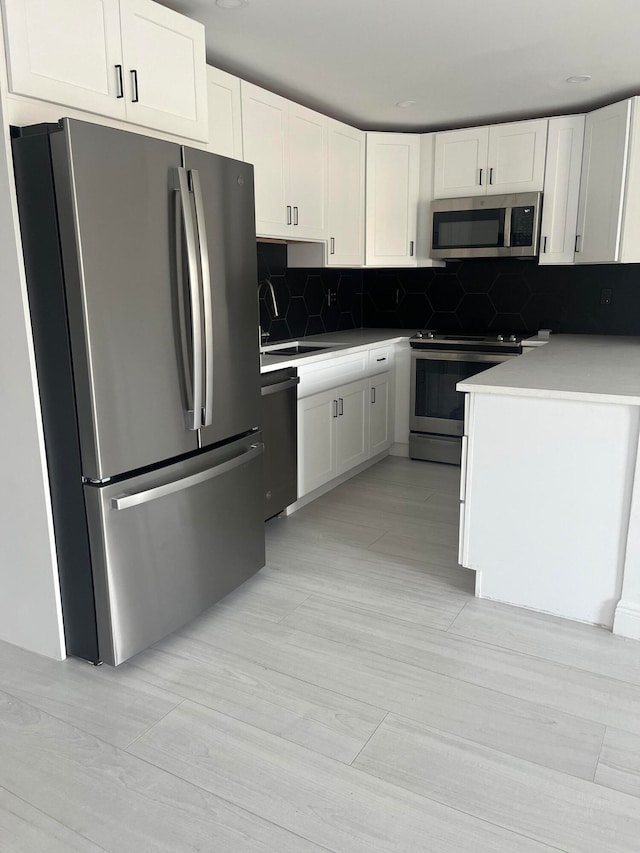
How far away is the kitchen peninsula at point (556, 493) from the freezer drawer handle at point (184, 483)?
889 mm

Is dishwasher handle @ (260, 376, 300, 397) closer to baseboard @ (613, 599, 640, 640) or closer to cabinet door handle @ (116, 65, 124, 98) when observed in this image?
cabinet door handle @ (116, 65, 124, 98)

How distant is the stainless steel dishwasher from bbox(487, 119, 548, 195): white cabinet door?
2.12 m

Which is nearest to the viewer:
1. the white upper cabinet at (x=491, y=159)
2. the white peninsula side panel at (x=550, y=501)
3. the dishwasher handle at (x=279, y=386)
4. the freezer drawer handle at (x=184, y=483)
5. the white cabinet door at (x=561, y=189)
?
the freezer drawer handle at (x=184, y=483)

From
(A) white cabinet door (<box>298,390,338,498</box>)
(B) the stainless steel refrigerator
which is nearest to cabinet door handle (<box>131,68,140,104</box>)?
(B) the stainless steel refrigerator

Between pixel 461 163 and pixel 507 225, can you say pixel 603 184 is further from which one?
pixel 461 163

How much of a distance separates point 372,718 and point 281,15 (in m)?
2.67

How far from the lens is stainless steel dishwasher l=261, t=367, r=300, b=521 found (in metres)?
3.12

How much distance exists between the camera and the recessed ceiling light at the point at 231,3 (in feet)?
8.04

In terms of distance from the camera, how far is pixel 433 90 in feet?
12.0

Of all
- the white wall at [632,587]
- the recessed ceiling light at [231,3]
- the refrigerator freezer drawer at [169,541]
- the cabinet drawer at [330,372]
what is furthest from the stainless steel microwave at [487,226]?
the refrigerator freezer drawer at [169,541]

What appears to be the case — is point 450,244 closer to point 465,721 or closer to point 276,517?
point 276,517

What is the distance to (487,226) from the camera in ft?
14.1

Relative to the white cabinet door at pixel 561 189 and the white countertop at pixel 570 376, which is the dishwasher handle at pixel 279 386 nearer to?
the white countertop at pixel 570 376

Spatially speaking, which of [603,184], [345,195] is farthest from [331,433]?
[603,184]
